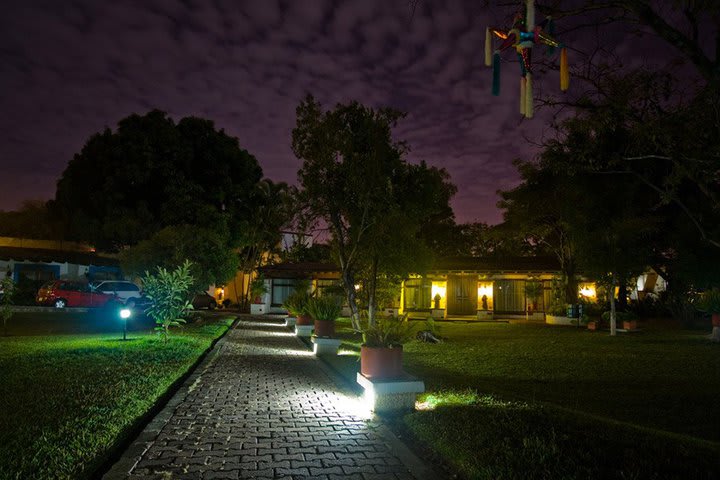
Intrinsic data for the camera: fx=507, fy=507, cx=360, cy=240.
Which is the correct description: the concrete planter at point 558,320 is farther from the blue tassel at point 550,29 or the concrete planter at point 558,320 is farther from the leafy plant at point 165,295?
the blue tassel at point 550,29

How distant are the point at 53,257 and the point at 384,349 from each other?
30.5 meters

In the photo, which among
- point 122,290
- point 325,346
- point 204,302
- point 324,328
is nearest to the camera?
point 325,346

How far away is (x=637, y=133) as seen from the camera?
7.54m

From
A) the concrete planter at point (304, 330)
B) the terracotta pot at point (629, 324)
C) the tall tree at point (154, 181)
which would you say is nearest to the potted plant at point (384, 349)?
the concrete planter at point (304, 330)

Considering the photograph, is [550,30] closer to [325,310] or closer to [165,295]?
[325,310]

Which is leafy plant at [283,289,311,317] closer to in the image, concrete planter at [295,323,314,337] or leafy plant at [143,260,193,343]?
concrete planter at [295,323,314,337]

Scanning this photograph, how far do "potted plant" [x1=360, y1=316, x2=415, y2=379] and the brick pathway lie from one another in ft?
2.09

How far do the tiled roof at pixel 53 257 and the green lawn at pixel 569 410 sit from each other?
82.0 feet

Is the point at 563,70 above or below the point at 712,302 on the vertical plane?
above

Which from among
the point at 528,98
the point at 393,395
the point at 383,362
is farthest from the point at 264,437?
the point at 528,98

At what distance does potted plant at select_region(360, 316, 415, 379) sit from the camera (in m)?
6.82

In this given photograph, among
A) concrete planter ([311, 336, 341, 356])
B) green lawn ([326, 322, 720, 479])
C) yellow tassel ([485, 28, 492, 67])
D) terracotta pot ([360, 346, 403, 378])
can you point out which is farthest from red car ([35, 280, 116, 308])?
yellow tassel ([485, 28, 492, 67])

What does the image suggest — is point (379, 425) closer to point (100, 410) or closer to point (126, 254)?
point (100, 410)

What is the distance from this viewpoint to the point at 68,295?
82.9ft
